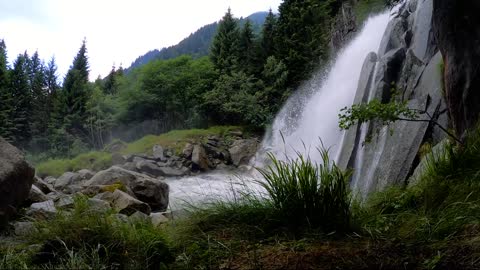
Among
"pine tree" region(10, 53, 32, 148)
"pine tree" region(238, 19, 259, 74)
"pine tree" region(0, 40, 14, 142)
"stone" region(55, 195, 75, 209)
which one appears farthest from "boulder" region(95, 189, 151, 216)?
"pine tree" region(10, 53, 32, 148)

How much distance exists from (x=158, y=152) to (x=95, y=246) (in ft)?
68.7

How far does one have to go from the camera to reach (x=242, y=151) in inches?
911

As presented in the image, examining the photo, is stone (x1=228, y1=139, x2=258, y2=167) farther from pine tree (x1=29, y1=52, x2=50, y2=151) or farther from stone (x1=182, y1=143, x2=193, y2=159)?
pine tree (x1=29, y1=52, x2=50, y2=151)

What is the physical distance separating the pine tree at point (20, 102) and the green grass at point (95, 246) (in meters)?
49.8

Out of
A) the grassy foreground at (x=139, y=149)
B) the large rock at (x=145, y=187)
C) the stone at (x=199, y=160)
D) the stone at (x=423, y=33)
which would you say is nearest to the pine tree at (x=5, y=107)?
the grassy foreground at (x=139, y=149)

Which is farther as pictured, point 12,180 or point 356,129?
point 356,129

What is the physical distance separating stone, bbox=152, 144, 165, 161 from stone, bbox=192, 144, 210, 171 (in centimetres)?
197

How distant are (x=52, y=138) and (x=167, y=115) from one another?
51.9ft

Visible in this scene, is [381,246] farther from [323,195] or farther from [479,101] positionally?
[479,101]

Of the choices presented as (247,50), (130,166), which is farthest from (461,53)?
(247,50)

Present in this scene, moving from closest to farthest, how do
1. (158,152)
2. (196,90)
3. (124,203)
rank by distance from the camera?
(124,203) → (158,152) → (196,90)

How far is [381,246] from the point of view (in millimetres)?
2299

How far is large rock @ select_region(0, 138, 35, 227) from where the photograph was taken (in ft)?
14.8

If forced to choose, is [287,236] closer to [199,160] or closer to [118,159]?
[199,160]
